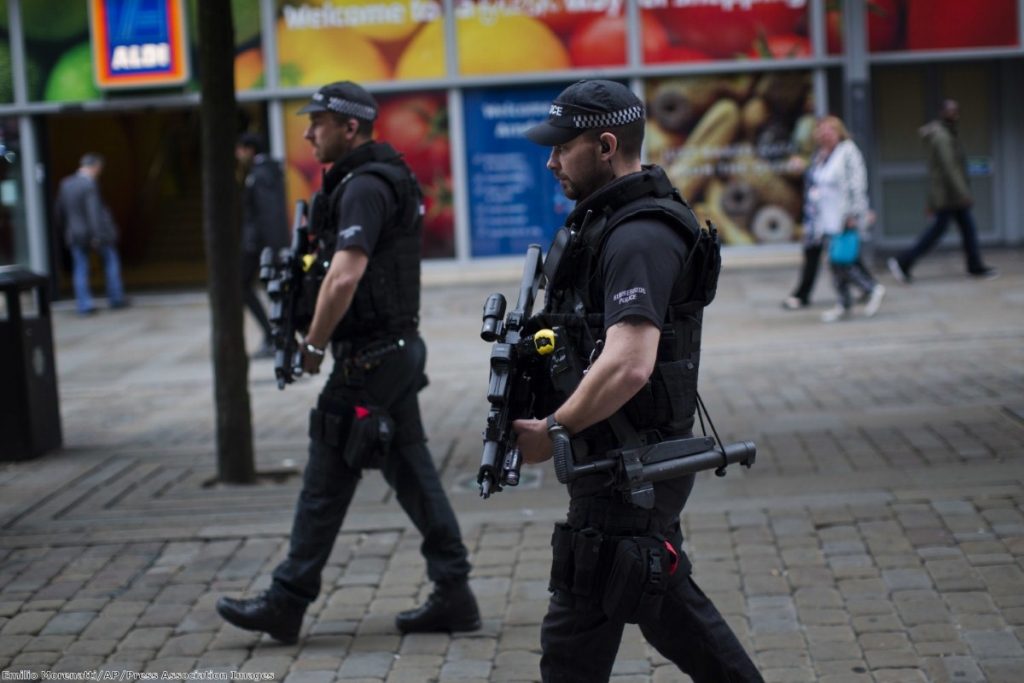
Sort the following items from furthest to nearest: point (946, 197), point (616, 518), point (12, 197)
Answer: point (12, 197) → point (946, 197) → point (616, 518)

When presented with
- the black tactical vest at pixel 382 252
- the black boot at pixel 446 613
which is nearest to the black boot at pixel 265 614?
the black boot at pixel 446 613

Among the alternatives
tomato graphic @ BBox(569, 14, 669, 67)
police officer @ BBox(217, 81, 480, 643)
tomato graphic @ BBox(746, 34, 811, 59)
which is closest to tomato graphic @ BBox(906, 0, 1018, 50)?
tomato graphic @ BBox(746, 34, 811, 59)

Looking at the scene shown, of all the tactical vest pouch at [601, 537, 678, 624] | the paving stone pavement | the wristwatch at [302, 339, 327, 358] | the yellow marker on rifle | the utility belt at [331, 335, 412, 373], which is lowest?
the paving stone pavement

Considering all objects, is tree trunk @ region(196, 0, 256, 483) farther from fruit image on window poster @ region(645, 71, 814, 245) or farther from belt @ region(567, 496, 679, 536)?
fruit image on window poster @ region(645, 71, 814, 245)

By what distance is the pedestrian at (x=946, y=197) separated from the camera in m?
14.6

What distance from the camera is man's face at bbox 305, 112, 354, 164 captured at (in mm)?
5445

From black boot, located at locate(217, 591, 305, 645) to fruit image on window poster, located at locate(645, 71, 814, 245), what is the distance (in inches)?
471

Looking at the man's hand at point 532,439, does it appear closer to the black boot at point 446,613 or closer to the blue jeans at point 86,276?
the black boot at point 446,613

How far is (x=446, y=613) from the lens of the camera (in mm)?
5367

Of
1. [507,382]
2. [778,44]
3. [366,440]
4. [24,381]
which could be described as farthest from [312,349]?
[778,44]

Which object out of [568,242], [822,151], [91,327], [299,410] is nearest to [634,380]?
[568,242]

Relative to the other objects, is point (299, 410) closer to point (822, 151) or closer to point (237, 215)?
point (237, 215)

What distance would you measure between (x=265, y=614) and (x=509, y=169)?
11986 millimetres

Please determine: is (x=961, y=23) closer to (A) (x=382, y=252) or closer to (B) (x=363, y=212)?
(A) (x=382, y=252)
